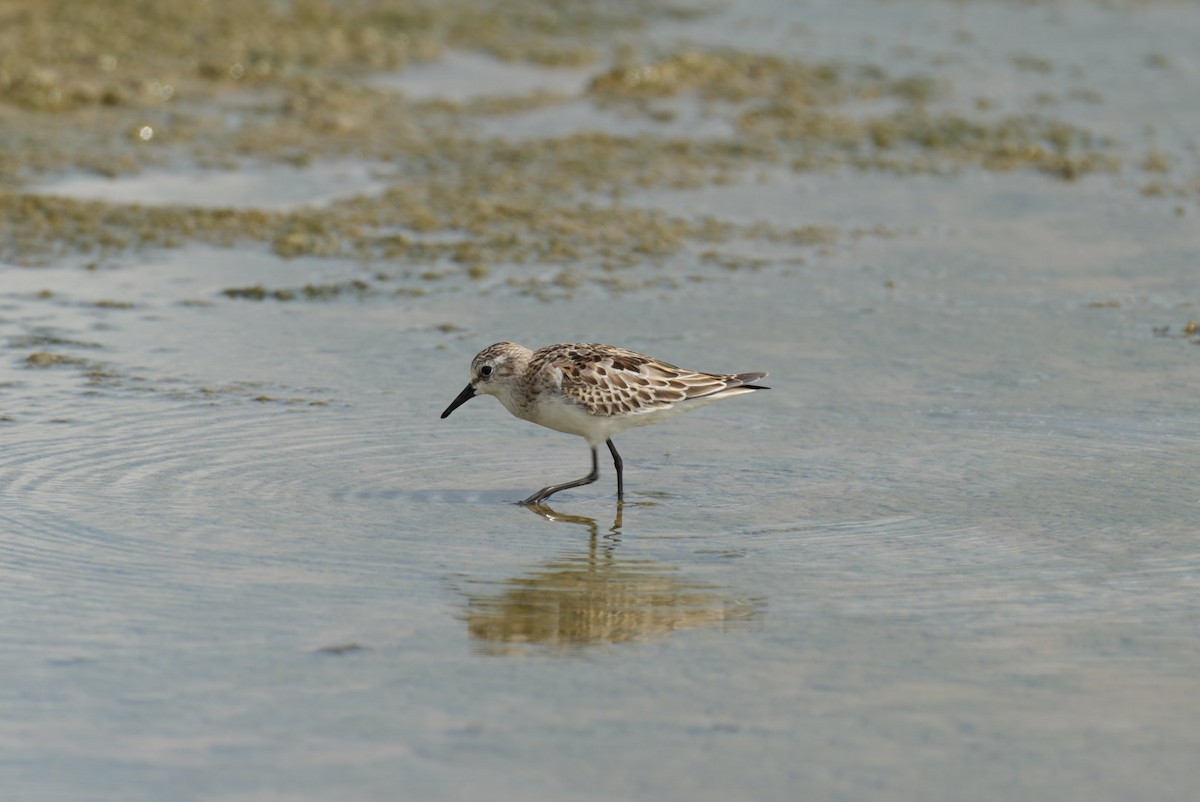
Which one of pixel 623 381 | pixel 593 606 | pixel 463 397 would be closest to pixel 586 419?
pixel 623 381

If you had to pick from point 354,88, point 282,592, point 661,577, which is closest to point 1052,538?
point 661,577

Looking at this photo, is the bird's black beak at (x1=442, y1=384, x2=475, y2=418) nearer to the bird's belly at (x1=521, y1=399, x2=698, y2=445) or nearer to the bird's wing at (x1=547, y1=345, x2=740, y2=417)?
the bird's belly at (x1=521, y1=399, x2=698, y2=445)

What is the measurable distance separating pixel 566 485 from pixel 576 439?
57.1 inches

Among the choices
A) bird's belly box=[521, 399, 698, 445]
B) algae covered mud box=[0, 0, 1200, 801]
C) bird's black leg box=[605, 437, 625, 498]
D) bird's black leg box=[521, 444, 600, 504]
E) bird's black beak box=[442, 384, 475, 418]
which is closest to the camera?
algae covered mud box=[0, 0, 1200, 801]

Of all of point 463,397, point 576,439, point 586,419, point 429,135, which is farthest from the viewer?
point 429,135

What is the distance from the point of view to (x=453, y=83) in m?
16.7

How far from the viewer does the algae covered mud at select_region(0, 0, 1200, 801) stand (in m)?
5.77

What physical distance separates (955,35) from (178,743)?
583 inches

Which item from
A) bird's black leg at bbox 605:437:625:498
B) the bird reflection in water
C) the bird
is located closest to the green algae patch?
the bird

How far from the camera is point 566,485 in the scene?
864 centimetres

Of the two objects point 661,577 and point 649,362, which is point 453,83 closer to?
point 649,362

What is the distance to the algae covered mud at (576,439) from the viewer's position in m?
5.77

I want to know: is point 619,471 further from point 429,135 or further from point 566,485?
point 429,135

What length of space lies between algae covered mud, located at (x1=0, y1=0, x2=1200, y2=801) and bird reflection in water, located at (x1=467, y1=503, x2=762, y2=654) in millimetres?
27
